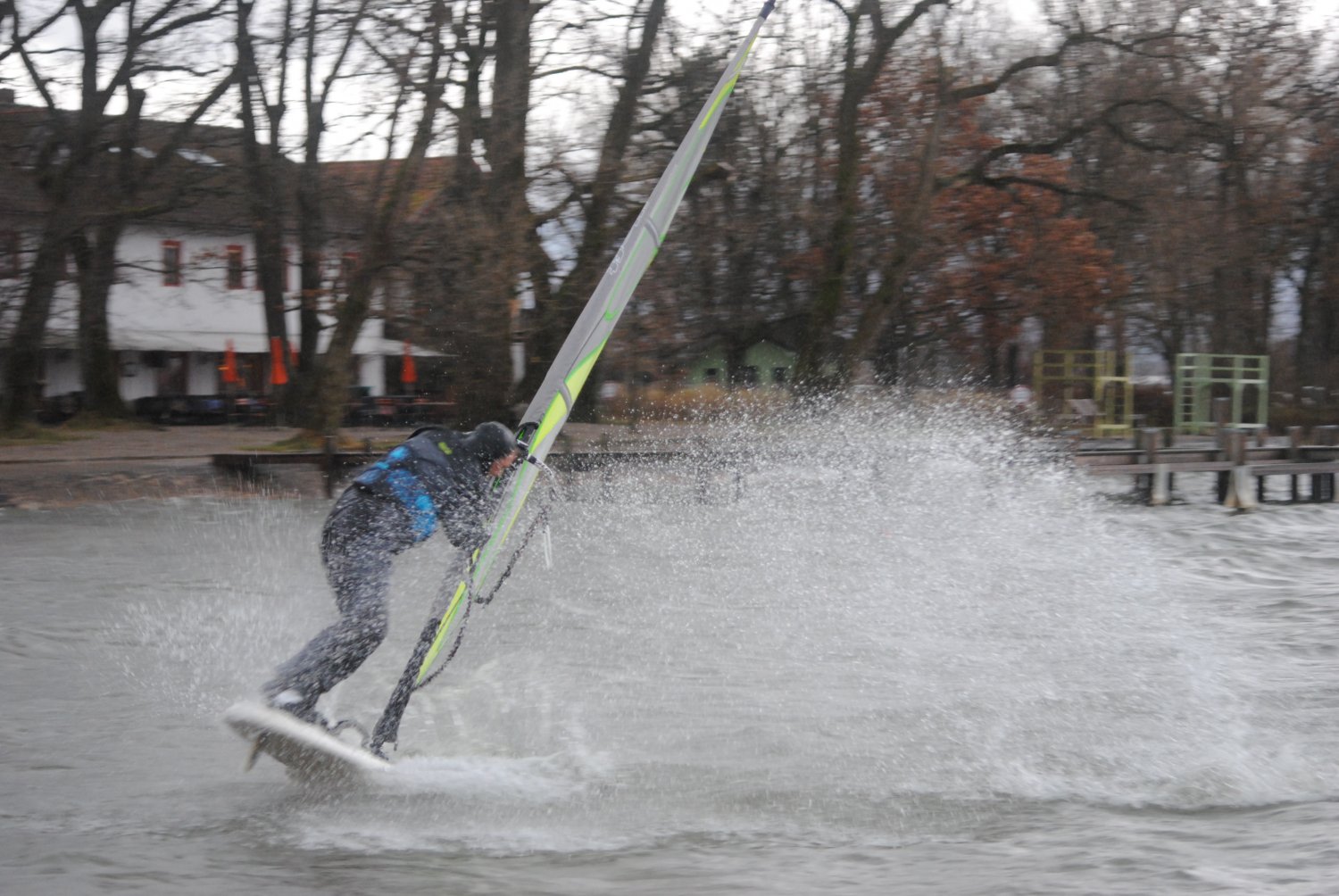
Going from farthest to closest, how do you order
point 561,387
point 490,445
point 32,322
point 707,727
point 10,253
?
point 32,322
point 10,253
point 707,727
point 561,387
point 490,445

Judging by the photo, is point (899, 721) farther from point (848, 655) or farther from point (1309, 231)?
point (1309, 231)

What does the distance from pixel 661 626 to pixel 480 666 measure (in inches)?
75.4

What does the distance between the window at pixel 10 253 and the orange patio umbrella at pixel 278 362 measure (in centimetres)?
1099

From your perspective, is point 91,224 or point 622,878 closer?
point 622,878

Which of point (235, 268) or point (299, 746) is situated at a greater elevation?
point (235, 268)

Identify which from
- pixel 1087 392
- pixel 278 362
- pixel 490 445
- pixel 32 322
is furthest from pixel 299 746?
pixel 1087 392

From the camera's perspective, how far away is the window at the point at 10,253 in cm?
1911

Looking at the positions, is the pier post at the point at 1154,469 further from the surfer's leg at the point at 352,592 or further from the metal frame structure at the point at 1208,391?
the surfer's leg at the point at 352,592

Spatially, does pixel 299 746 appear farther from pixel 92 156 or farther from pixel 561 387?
pixel 92 156

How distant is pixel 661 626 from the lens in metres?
10.3

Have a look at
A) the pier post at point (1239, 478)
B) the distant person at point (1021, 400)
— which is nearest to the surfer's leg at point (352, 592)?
the pier post at point (1239, 478)

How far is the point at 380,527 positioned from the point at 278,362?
2666 centimetres

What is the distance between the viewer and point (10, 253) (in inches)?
755

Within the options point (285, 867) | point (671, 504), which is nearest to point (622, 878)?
point (285, 867)
